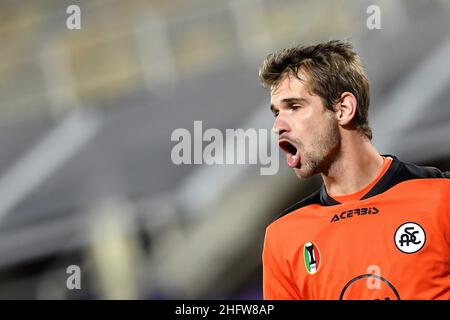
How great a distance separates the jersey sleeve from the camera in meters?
1.79

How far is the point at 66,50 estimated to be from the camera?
15.0 feet

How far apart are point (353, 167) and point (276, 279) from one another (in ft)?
1.07

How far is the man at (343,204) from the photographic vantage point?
1649 millimetres

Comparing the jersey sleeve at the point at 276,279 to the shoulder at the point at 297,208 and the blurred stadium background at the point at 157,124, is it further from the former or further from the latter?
the blurred stadium background at the point at 157,124

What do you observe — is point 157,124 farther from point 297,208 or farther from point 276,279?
point 276,279

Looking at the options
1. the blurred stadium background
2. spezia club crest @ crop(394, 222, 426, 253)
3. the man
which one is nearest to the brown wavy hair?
the man

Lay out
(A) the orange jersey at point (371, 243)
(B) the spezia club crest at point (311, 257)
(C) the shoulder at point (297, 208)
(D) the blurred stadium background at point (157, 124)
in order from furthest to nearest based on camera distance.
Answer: (D) the blurred stadium background at point (157, 124) → (C) the shoulder at point (297, 208) → (B) the spezia club crest at point (311, 257) → (A) the orange jersey at point (371, 243)

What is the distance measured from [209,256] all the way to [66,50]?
1667mm

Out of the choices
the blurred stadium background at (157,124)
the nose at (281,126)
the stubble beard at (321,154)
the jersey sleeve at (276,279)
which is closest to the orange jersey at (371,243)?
the jersey sleeve at (276,279)

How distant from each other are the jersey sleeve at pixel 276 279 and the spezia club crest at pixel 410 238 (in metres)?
0.28

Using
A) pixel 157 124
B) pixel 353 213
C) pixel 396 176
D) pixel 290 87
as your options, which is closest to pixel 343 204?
pixel 353 213

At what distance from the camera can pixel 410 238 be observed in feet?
5.45

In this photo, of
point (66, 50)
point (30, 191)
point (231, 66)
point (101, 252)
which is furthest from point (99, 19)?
point (101, 252)

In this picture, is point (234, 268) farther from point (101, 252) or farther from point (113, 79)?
point (113, 79)
